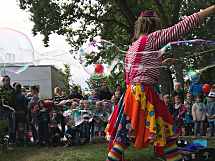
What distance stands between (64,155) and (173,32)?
16.7 feet

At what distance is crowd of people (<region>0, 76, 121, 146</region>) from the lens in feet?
38.1

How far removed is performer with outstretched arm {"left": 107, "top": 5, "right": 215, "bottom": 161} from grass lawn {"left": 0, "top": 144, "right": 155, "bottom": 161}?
10.5 feet

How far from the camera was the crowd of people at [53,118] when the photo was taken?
11.6m

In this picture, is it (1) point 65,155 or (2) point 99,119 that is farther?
(2) point 99,119

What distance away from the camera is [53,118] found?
39.2 ft

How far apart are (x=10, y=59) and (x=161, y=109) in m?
5.92

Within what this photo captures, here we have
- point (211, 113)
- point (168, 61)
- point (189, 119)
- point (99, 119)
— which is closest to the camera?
point (168, 61)

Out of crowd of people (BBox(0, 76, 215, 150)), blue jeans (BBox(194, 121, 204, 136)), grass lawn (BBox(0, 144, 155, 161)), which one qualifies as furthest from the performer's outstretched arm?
blue jeans (BBox(194, 121, 204, 136))

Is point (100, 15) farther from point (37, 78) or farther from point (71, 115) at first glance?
point (71, 115)

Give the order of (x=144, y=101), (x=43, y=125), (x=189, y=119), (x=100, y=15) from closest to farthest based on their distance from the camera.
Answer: (x=144, y=101)
(x=43, y=125)
(x=189, y=119)
(x=100, y=15)

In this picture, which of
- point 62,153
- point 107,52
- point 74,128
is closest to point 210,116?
point 74,128

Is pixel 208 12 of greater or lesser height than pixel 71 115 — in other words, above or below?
above

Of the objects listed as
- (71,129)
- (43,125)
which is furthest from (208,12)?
(43,125)

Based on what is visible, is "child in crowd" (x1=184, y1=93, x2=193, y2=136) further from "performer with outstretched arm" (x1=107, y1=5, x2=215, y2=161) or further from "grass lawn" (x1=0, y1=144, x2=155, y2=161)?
"performer with outstretched arm" (x1=107, y1=5, x2=215, y2=161)
